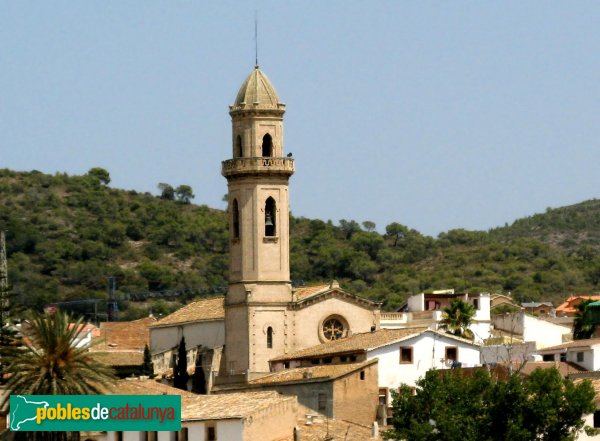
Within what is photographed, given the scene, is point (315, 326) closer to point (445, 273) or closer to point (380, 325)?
A: point (380, 325)

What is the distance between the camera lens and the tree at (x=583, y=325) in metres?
118

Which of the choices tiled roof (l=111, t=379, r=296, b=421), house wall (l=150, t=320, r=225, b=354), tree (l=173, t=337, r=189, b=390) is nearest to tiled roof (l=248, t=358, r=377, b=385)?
tiled roof (l=111, t=379, r=296, b=421)

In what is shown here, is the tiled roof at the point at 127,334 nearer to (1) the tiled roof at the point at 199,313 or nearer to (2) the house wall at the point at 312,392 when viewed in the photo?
(1) the tiled roof at the point at 199,313

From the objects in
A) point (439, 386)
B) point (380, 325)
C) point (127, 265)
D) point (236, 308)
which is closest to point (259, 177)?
point (236, 308)

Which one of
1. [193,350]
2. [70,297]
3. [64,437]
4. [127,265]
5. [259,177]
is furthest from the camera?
[127,265]

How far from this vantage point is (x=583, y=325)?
11925cm

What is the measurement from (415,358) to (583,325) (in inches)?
879

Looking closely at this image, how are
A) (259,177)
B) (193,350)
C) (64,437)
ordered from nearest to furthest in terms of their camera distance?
1. (64,437)
2. (259,177)
3. (193,350)

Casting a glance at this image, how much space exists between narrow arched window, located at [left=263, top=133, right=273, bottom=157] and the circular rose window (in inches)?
308

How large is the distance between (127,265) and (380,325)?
80968mm

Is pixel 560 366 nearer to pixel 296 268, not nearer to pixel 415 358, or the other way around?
pixel 415 358

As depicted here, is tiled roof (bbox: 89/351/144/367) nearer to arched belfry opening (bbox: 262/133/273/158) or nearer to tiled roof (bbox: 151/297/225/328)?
tiled roof (bbox: 151/297/225/328)

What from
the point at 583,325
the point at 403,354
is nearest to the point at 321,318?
the point at 403,354

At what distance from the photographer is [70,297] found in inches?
7200
